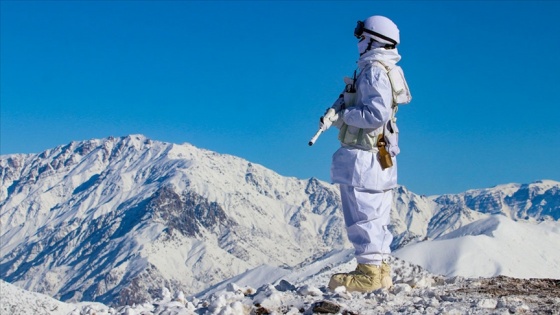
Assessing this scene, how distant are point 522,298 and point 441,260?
23828 millimetres

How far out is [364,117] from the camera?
9328 millimetres

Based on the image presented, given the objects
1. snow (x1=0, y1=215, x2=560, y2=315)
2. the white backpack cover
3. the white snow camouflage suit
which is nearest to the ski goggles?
the white snow camouflage suit

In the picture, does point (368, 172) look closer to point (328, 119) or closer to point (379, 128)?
point (379, 128)

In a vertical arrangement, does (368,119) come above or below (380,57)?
below

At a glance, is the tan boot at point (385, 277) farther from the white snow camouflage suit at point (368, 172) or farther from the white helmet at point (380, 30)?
the white helmet at point (380, 30)

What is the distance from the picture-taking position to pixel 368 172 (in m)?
9.48

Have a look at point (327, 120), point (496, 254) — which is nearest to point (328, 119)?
point (327, 120)

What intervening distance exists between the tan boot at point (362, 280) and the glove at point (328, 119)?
1700mm

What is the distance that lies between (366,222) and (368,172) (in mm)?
602

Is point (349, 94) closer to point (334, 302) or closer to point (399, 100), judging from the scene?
point (399, 100)

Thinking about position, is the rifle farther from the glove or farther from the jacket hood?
the jacket hood

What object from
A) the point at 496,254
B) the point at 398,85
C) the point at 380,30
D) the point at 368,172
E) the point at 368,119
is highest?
the point at 496,254

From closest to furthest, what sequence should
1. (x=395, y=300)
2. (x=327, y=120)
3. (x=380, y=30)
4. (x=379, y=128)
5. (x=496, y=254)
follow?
(x=395, y=300) < (x=327, y=120) < (x=379, y=128) < (x=380, y=30) < (x=496, y=254)

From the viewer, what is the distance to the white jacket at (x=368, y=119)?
935cm
